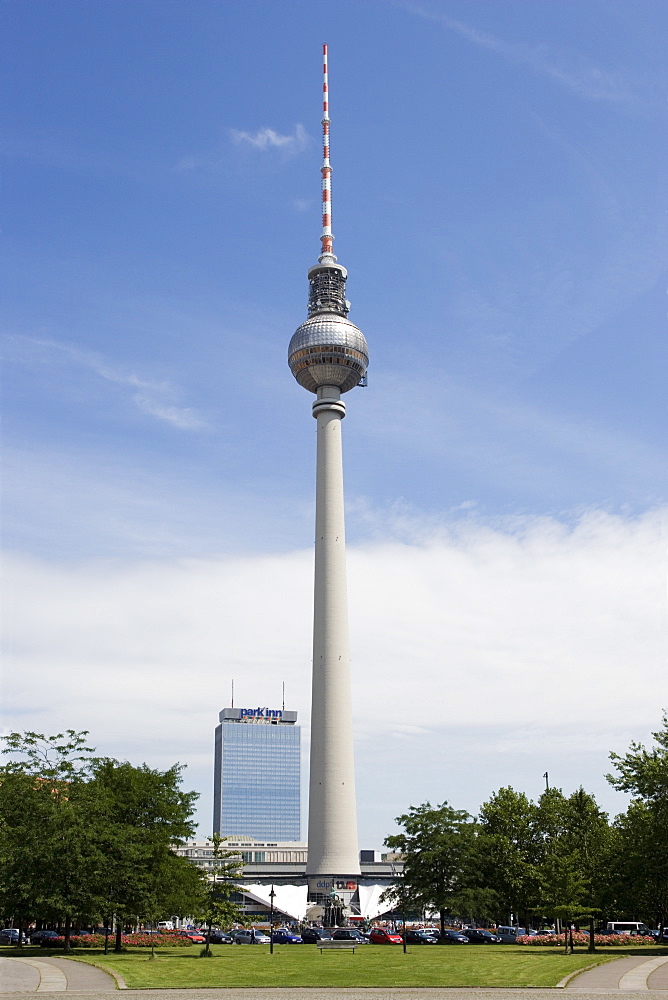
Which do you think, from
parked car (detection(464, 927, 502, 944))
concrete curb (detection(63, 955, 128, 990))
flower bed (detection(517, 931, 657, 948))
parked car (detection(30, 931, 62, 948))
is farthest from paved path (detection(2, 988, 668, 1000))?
parked car (detection(464, 927, 502, 944))

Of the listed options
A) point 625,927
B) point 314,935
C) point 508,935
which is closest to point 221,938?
point 314,935

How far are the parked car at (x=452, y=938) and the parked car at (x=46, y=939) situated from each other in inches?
1101

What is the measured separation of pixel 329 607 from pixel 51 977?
3466 inches

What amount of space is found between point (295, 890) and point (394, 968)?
8719 cm

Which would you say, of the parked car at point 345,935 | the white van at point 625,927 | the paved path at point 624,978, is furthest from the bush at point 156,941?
the white van at point 625,927

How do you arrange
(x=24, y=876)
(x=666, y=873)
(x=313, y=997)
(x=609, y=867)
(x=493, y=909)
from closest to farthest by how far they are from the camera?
1. (x=313, y=997)
2. (x=24, y=876)
3. (x=666, y=873)
4. (x=609, y=867)
5. (x=493, y=909)

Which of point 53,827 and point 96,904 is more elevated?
point 53,827

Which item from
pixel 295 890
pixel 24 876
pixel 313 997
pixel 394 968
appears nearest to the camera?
pixel 313 997

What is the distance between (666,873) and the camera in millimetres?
63188

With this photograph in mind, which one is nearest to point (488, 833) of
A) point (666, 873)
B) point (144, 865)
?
point (666, 873)

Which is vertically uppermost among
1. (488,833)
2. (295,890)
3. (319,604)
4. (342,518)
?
(342,518)

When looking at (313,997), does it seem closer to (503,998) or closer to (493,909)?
(503,998)

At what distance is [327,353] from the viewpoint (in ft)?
468

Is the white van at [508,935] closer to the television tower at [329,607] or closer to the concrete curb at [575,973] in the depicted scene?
the concrete curb at [575,973]
